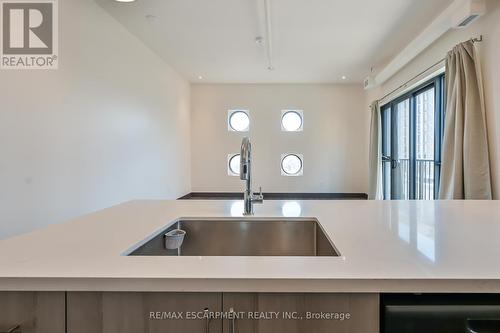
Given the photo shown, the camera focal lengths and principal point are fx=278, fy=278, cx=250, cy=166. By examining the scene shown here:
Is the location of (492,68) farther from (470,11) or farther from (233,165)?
(233,165)

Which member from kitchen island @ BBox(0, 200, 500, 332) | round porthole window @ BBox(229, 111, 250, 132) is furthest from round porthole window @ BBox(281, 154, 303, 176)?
kitchen island @ BBox(0, 200, 500, 332)

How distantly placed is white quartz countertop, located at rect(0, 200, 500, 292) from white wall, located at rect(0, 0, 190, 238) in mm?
1834

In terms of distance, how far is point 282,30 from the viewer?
155 inches

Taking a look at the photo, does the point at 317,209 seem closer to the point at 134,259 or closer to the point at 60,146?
the point at 134,259

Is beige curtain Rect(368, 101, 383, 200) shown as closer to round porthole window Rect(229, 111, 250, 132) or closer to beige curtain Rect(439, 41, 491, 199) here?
beige curtain Rect(439, 41, 491, 199)

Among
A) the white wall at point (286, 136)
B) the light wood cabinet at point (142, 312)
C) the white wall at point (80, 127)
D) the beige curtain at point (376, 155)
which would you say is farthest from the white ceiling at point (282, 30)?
the light wood cabinet at point (142, 312)

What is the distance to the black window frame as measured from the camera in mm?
3724

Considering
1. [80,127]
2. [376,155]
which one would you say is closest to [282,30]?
[80,127]

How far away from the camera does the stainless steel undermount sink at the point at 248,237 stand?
1209 mm

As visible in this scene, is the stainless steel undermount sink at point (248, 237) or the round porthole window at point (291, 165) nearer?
the stainless steel undermount sink at point (248, 237)

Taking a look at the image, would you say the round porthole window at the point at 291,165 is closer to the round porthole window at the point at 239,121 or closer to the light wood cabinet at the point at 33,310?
the round porthole window at the point at 239,121

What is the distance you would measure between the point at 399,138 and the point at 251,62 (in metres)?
3.23

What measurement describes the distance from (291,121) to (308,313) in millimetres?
6937

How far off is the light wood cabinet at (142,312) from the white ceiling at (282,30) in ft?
11.1
